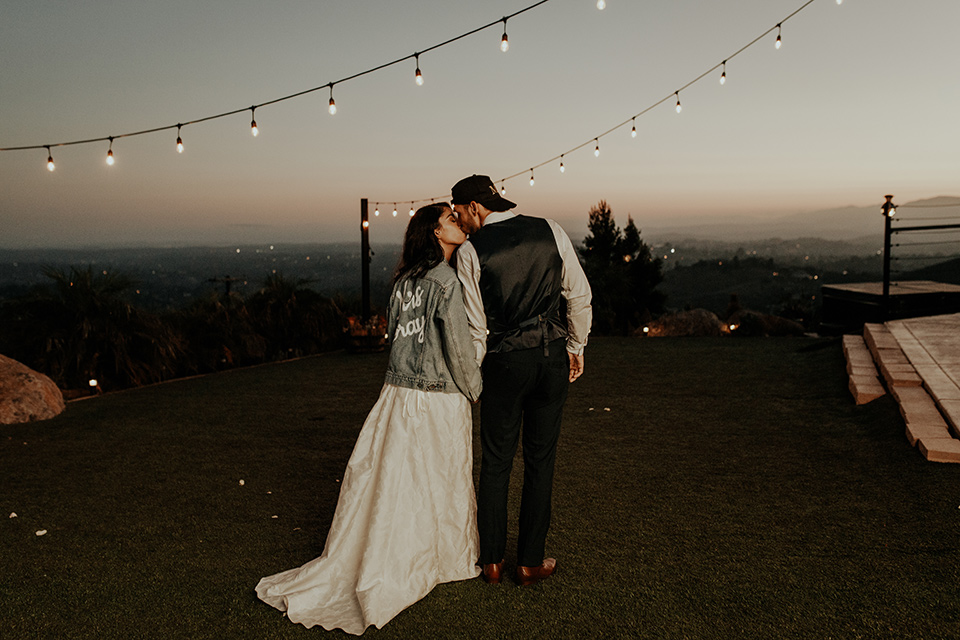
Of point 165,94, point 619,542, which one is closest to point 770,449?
point 619,542

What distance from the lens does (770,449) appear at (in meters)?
3.89

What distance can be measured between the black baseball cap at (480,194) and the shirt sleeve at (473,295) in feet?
0.55

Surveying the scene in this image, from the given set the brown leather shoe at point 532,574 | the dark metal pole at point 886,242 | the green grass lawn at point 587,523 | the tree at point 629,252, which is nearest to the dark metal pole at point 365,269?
the green grass lawn at point 587,523

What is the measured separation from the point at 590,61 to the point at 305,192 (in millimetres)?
10103

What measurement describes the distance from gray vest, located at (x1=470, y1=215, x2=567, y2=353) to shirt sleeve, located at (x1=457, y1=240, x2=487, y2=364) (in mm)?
19

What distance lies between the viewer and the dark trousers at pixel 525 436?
2.16 meters

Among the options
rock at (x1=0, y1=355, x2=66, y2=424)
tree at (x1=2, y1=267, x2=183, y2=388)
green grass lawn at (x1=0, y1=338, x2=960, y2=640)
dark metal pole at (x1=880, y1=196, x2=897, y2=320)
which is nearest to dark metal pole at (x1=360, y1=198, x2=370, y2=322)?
tree at (x1=2, y1=267, x2=183, y2=388)

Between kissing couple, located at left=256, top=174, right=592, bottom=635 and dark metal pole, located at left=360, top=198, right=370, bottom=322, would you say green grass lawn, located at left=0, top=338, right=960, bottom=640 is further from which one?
dark metal pole, located at left=360, top=198, right=370, bottom=322

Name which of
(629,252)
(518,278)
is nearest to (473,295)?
(518,278)

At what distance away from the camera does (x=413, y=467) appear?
7.07 ft

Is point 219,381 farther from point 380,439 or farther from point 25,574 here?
point 380,439

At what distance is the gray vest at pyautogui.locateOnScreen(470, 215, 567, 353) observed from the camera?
210 cm

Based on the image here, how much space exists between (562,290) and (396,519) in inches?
39.6

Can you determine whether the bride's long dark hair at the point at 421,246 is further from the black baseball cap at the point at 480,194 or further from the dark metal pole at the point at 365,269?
the dark metal pole at the point at 365,269
